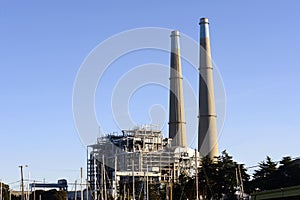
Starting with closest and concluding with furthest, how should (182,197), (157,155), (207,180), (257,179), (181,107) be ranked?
(257,179) → (207,180) → (182,197) → (157,155) → (181,107)

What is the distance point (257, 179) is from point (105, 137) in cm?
5662

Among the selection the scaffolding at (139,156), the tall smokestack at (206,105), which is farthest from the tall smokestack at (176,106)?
the tall smokestack at (206,105)

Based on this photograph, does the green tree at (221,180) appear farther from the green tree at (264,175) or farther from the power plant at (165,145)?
the power plant at (165,145)

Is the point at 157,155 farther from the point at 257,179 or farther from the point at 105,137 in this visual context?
the point at 257,179

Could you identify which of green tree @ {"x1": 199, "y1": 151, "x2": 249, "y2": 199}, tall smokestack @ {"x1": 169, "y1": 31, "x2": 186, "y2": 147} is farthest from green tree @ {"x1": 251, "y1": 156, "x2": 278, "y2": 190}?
tall smokestack @ {"x1": 169, "y1": 31, "x2": 186, "y2": 147}

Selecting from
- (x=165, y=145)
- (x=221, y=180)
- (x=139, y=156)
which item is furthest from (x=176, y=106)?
(x=221, y=180)

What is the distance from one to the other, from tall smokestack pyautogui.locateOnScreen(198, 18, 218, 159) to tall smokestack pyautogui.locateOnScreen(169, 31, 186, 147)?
312 inches

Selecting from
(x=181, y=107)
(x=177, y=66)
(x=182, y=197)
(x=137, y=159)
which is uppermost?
(x=177, y=66)

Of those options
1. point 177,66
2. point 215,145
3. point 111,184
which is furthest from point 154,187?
point 177,66

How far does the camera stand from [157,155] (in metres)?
114

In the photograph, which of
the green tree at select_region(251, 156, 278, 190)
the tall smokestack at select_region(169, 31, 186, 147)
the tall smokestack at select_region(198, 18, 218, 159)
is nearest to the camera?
the green tree at select_region(251, 156, 278, 190)

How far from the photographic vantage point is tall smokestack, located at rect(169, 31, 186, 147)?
120375mm

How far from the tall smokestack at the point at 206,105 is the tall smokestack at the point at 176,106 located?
7.93 metres

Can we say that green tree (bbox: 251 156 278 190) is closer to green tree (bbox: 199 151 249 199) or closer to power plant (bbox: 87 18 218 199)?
green tree (bbox: 199 151 249 199)
